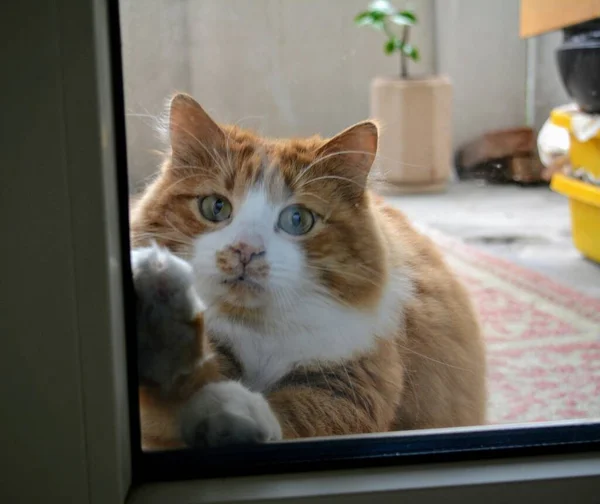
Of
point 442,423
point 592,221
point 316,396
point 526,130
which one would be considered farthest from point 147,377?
point 592,221

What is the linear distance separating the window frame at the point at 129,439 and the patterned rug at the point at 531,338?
141 mm

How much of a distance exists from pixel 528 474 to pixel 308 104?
580mm

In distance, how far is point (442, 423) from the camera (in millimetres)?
833

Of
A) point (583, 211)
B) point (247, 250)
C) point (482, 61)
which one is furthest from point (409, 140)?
point (583, 211)

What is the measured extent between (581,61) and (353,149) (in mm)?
1110

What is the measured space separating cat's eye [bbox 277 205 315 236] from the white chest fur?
0.09m

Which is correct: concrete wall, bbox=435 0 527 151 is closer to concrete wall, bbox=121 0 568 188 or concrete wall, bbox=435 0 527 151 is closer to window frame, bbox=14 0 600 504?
concrete wall, bbox=121 0 568 188

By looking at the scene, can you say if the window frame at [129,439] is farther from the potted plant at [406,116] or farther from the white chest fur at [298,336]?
the potted plant at [406,116]

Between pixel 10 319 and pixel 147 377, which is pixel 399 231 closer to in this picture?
pixel 147 377

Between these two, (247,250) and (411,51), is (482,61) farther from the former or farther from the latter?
(247,250)

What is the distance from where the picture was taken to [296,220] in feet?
2.96

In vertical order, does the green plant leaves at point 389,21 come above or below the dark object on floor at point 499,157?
above

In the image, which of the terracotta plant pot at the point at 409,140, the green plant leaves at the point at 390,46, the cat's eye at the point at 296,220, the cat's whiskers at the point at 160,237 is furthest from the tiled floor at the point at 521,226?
the cat's whiskers at the point at 160,237

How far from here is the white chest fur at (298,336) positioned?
33.2 inches
